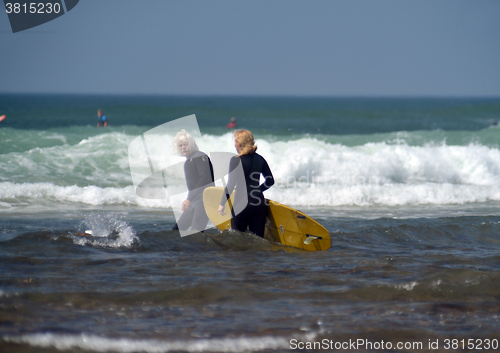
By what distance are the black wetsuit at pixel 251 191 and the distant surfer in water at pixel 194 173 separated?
1.28ft

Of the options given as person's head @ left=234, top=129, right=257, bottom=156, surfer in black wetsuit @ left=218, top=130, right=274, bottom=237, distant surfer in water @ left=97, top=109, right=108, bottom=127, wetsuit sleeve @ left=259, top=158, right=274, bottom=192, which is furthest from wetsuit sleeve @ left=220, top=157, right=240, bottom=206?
distant surfer in water @ left=97, top=109, right=108, bottom=127

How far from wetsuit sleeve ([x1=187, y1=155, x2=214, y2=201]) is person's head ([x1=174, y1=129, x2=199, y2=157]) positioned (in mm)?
118

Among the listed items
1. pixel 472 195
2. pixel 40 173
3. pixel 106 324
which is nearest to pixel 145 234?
pixel 106 324

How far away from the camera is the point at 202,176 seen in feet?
17.1

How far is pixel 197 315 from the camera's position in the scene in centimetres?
348

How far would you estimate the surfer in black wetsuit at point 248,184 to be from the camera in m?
4.91

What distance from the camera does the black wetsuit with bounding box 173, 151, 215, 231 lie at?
17.0 feet

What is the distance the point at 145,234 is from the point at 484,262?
4148 mm

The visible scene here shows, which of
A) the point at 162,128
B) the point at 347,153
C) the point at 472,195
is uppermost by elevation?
the point at 162,128

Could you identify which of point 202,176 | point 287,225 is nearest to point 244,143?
point 202,176

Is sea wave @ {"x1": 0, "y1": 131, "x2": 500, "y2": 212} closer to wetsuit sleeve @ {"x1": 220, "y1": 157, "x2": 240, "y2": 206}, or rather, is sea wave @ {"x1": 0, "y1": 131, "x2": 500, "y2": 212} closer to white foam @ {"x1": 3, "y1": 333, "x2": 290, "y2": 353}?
wetsuit sleeve @ {"x1": 220, "y1": 157, "x2": 240, "y2": 206}

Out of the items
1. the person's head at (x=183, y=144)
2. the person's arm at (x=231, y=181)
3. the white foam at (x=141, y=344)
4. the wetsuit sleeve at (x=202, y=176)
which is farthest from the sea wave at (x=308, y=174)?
the white foam at (x=141, y=344)

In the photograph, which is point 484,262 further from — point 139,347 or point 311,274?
point 139,347

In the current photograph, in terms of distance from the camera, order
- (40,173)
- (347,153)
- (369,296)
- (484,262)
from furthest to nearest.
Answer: (347,153), (40,173), (484,262), (369,296)
